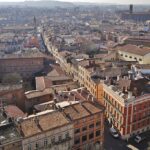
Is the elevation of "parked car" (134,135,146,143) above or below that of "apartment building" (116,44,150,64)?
below

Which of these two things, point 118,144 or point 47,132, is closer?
point 47,132

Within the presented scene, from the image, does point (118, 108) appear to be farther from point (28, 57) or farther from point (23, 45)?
point (23, 45)

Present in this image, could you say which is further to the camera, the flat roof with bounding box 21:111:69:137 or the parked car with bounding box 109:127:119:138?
the parked car with bounding box 109:127:119:138

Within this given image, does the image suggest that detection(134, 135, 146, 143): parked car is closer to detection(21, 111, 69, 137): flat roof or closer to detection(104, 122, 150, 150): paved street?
detection(104, 122, 150, 150): paved street

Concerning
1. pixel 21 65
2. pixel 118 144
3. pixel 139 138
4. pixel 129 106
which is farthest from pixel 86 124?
pixel 21 65

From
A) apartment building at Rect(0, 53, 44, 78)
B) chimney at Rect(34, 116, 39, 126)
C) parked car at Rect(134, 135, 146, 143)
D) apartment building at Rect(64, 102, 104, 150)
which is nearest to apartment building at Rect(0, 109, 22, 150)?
chimney at Rect(34, 116, 39, 126)

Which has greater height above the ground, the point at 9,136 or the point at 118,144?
the point at 9,136

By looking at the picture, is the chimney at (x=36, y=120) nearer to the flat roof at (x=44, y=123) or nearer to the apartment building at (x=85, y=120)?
the flat roof at (x=44, y=123)

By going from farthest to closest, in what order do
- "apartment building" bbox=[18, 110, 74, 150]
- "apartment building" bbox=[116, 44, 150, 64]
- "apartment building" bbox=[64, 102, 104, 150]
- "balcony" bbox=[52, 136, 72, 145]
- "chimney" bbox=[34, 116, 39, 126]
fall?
"apartment building" bbox=[116, 44, 150, 64] < "apartment building" bbox=[64, 102, 104, 150] < "balcony" bbox=[52, 136, 72, 145] < "chimney" bbox=[34, 116, 39, 126] < "apartment building" bbox=[18, 110, 74, 150]

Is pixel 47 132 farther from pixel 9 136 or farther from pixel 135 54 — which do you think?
pixel 135 54

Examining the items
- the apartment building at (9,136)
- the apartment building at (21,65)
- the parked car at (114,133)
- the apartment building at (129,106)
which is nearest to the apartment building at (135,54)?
the apartment building at (21,65)

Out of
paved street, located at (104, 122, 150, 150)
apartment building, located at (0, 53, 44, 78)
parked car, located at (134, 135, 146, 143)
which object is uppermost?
apartment building, located at (0, 53, 44, 78)
